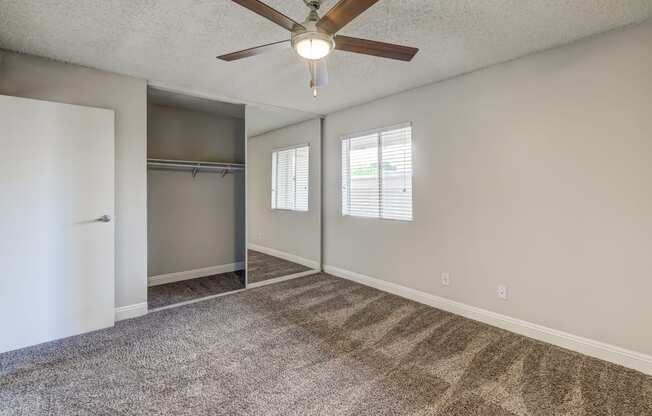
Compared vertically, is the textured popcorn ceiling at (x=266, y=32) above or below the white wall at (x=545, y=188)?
above

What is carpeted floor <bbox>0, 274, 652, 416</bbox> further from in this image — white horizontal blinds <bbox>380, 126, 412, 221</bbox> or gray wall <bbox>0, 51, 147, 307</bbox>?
white horizontal blinds <bbox>380, 126, 412, 221</bbox>

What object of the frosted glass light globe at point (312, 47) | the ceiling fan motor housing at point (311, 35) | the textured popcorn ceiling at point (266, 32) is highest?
the textured popcorn ceiling at point (266, 32)

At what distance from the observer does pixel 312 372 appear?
2.20m

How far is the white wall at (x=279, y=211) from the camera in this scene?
4113 mm

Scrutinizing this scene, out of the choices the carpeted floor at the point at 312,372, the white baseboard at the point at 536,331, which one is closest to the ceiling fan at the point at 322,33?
the carpeted floor at the point at 312,372

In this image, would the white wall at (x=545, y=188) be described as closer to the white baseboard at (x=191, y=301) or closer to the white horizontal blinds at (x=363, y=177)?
the white horizontal blinds at (x=363, y=177)

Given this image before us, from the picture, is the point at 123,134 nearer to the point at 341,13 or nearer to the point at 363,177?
the point at 341,13

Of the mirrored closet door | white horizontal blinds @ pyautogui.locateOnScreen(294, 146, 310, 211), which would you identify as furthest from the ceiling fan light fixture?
white horizontal blinds @ pyautogui.locateOnScreen(294, 146, 310, 211)

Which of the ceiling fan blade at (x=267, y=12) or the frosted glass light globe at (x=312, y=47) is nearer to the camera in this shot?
the ceiling fan blade at (x=267, y=12)

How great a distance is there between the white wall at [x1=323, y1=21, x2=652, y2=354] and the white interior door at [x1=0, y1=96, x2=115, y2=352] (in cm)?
304

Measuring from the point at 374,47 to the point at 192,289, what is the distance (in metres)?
3.53

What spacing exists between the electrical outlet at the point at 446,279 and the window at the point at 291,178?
2194mm

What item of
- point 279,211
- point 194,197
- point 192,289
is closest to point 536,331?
point 279,211

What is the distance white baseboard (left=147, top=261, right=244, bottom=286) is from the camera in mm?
4227
